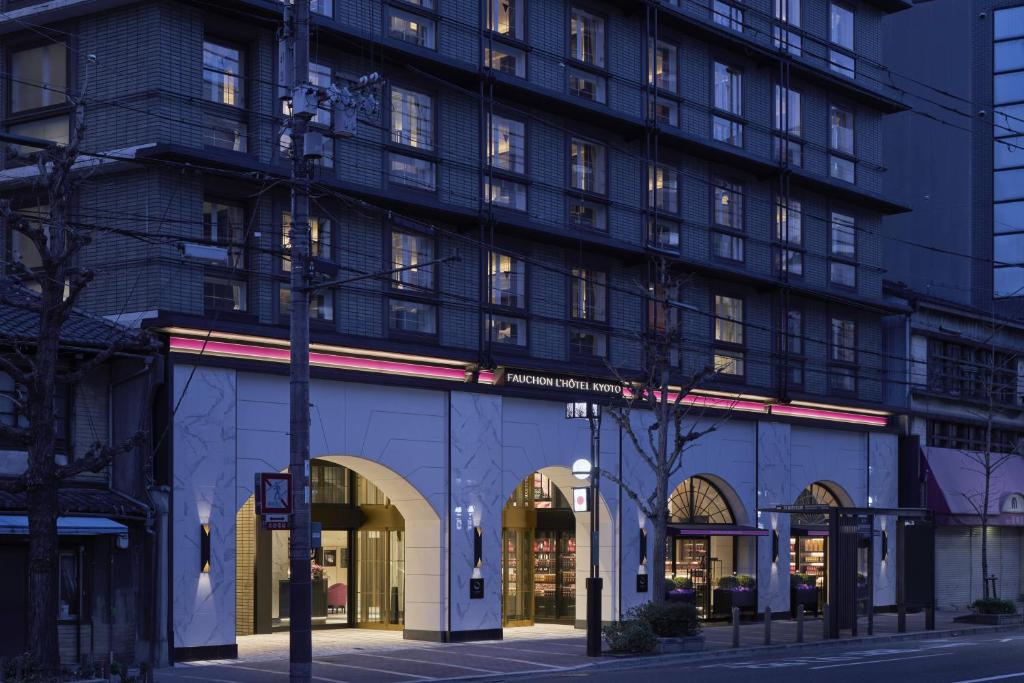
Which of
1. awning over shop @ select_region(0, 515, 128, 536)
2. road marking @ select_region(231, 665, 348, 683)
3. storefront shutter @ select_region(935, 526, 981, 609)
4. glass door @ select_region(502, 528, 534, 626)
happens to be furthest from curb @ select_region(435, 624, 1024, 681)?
storefront shutter @ select_region(935, 526, 981, 609)

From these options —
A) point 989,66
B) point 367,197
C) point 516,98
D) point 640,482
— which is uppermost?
point 989,66

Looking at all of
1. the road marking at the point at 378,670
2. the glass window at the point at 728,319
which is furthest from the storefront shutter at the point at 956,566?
the road marking at the point at 378,670

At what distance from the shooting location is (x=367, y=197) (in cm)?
3284

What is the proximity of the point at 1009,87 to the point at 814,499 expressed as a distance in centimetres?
2192

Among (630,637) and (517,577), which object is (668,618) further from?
(517,577)

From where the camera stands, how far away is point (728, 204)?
43.7 meters

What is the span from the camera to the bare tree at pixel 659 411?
34.0 meters

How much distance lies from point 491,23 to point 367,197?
6.24 meters

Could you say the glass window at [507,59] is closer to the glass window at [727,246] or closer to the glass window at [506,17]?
the glass window at [506,17]

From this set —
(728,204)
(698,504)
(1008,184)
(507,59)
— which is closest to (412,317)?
(507,59)

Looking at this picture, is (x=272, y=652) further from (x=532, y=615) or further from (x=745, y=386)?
(x=745, y=386)

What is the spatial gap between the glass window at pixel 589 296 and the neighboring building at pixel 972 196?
1873 cm

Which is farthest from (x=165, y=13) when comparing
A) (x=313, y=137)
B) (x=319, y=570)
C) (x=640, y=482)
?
(x=640, y=482)

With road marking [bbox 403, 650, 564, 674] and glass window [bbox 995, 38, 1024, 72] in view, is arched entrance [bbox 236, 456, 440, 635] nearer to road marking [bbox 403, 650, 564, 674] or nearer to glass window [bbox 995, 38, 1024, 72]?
road marking [bbox 403, 650, 564, 674]
